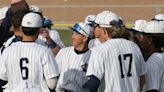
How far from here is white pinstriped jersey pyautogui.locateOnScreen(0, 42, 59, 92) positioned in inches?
212

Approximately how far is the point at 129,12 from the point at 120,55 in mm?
19249

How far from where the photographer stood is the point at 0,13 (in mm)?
7871

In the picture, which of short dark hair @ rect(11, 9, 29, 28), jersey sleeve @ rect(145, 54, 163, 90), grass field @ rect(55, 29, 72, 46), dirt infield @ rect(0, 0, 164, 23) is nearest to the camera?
jersey sleeve @ rect(145, 54, 163, 90)

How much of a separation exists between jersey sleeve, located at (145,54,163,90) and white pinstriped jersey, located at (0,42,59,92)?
1.06 metres

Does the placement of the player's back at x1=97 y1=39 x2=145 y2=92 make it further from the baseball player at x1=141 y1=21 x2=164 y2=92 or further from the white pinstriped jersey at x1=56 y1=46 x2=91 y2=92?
the white pinstriped jersey at x1=56 y1=46 x2=91 y2=92

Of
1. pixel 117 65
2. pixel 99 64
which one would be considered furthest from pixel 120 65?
pixel 99 64

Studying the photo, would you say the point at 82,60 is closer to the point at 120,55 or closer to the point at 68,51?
the point at 68,51

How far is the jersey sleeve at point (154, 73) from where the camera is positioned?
18.5 feet

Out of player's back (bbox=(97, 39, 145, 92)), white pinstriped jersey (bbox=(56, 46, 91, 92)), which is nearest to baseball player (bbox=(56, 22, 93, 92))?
white pinstriped jersey (bbox=(56, 46, 91, 92))

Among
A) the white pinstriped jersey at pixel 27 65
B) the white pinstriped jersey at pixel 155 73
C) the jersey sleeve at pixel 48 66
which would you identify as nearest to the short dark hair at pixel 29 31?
the white pinstriped jersey at pixel 27 65

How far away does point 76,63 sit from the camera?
21.0ft

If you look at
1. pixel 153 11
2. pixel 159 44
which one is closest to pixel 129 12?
pixel 153 11

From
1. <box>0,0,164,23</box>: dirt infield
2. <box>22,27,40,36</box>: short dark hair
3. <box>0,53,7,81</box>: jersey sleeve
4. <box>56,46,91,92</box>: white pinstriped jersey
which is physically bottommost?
<box>0,0,164,23</box>: dirt infield

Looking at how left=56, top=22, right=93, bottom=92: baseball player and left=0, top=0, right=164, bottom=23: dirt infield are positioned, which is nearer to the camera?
left=56, top=22, right=93, bottom=92: baseball player
